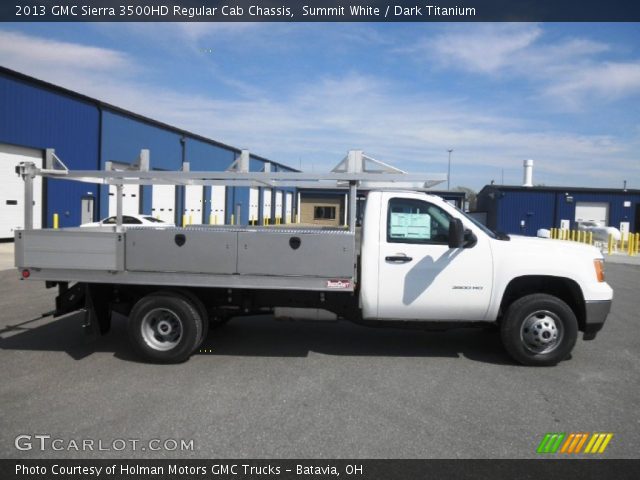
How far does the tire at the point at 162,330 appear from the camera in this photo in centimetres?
578

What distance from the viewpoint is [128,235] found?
573 centimetres

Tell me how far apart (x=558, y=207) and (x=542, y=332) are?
1344 inches

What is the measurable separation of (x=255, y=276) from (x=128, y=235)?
1518 mm

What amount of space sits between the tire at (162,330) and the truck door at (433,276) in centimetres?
217

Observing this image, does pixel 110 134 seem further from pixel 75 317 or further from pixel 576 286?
pixel 576 286

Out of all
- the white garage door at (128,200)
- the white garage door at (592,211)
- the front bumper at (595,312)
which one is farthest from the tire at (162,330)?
the white garage door at (592,211)

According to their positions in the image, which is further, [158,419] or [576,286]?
[576,286]

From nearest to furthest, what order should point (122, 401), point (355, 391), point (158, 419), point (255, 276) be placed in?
point (158, 419)
point (122, 401)
point (355, 391)
point (255, 276)

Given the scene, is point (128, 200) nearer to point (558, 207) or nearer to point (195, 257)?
point (195, 257)

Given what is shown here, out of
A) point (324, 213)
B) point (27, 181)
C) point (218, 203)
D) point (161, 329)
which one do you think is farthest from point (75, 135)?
point (324, 213)

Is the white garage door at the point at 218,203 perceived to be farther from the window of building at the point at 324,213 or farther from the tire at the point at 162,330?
Result: the tire at the point at 162,330

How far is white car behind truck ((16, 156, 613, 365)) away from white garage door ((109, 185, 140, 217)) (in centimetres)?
1941
